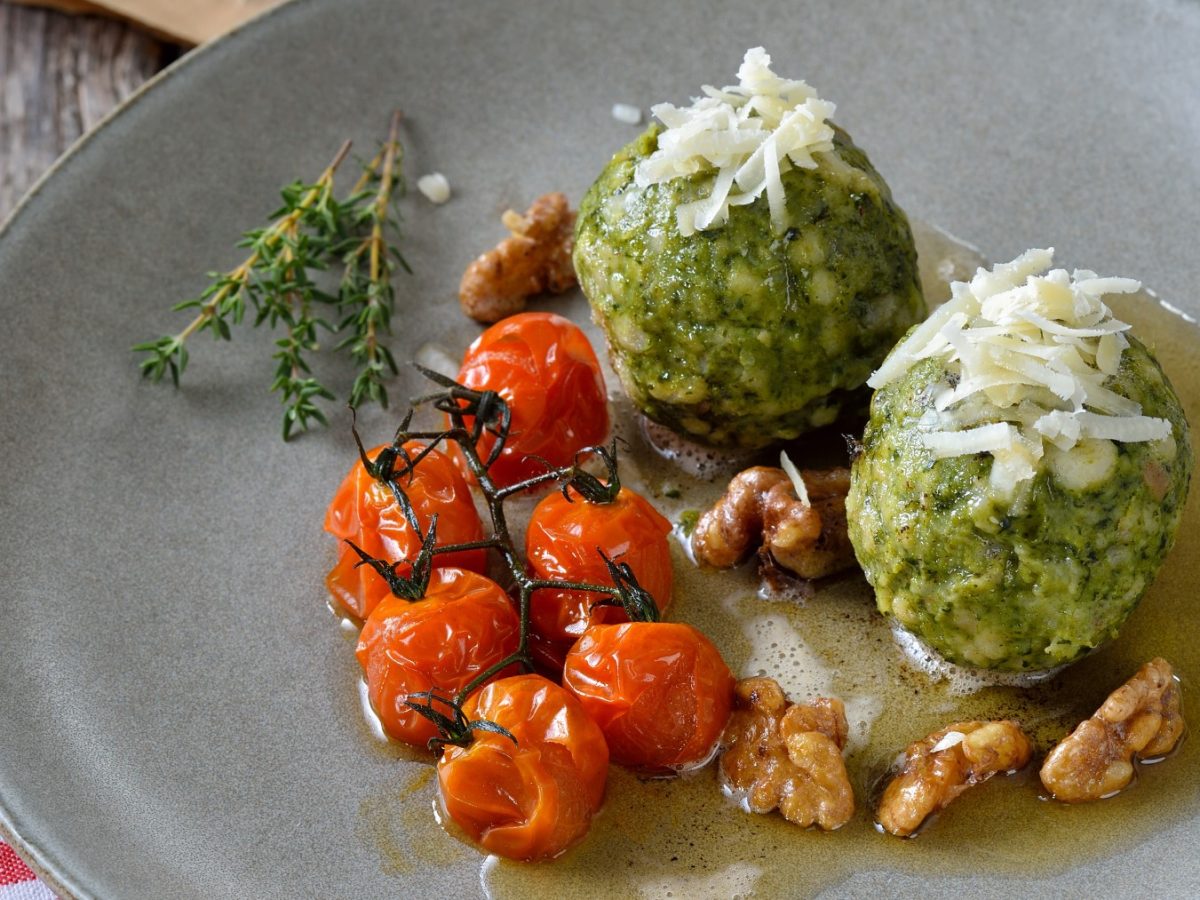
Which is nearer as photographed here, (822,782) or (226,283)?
(822,782)

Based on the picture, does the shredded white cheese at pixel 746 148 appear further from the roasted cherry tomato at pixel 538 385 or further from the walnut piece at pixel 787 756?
the walnut piece at pixel 787 756

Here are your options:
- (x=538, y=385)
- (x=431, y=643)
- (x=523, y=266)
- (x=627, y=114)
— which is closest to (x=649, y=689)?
(x=431, y=643)

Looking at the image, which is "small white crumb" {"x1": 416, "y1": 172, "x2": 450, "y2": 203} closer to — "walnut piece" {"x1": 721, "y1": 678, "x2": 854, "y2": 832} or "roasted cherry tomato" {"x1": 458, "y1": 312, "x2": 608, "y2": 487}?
"roasted cherry tomato" {"x1": 458, "y1": 312, "x2": 608, "y2": 487}

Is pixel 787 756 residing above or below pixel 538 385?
below

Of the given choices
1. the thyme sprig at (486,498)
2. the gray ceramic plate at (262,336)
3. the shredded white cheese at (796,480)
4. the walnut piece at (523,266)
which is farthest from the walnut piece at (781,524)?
the walnut piece at (523,266)

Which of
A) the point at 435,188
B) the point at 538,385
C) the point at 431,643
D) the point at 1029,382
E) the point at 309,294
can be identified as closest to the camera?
the point at 1029,382

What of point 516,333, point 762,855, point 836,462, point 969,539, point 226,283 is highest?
point 226,283

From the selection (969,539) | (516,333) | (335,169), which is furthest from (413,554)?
(335,169)

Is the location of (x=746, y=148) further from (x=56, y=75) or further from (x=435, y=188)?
(x=56, y=75)

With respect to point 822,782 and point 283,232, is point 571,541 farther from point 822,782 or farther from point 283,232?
point 283,232
